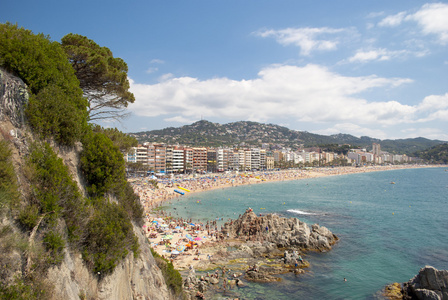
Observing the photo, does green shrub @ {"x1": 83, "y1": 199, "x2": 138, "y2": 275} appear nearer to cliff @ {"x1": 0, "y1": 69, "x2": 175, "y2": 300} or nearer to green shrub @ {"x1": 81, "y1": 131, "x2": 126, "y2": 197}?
cliff @ {"x1": 0, "y1": 69, "x2": 175, "y2": 300}

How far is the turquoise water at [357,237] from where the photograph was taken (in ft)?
51.6

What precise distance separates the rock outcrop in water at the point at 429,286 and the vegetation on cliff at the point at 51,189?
47.1 ft

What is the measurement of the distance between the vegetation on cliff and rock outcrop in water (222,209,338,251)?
15965 millimetres

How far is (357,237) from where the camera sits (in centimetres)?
2514

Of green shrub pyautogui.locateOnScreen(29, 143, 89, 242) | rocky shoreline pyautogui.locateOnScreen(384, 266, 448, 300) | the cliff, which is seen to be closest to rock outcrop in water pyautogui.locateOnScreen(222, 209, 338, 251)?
rocky shoreline pyautogui.locateOnScreen(384, 266, 448, 300)

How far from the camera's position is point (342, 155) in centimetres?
18288

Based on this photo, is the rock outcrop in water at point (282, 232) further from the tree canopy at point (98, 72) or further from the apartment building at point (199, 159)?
the apartment building at point (199, 159)

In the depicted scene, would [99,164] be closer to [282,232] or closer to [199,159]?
[282,232]

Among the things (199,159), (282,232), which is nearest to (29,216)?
(282,232)

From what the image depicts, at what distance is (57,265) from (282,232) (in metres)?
20.1

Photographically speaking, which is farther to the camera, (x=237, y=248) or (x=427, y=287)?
(x=237, y=248)

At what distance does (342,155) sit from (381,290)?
18158cm

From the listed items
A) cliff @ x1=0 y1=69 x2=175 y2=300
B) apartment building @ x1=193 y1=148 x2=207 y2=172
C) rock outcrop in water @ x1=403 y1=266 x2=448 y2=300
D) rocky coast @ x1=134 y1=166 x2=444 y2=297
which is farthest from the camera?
apartment building @ x1=193 y1=148 x2=207 y2=172

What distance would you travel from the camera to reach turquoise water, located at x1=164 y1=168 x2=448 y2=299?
15.7m
